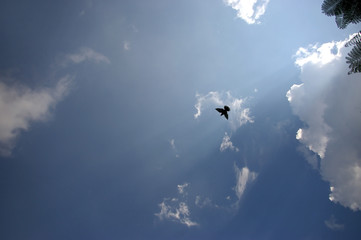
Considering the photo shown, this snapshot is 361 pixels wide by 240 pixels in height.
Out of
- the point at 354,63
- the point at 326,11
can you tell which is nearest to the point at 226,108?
the point at 354,63

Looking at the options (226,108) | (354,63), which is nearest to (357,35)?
(354,63)

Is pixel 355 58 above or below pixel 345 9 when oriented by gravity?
below

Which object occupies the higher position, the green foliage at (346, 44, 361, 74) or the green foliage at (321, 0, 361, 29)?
the green foliage at (321, 0, 361, 29)

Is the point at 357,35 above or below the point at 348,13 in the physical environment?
below

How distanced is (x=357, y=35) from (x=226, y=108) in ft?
14.8

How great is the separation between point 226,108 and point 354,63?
4.17 metres

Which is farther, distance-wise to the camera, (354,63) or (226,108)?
(226,108)

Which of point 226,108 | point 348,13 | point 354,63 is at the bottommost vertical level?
point 354,63

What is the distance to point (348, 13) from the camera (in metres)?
6.93

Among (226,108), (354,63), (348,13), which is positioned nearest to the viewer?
(354,63)

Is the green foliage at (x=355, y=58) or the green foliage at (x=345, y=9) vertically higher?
the green foliage at (x=345, y=9)

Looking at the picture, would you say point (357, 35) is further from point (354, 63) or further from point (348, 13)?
point (348, 13)

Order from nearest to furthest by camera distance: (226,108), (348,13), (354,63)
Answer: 1. (354,63)
2. (348,13)
3. (226,108)

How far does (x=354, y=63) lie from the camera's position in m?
5.72
